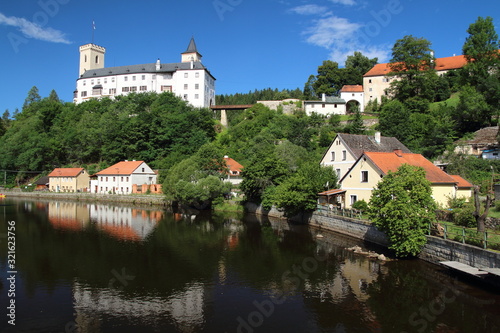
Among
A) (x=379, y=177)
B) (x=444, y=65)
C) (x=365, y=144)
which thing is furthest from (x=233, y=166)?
(x=444, y=65)

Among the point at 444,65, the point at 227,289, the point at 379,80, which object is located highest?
the point at 444,65

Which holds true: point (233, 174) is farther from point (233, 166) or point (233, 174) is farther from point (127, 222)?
point (127, 222)

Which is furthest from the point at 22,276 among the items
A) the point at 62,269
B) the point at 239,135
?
the point at 239,135

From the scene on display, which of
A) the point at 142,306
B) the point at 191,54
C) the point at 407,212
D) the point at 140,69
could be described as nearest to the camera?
the point at 142,306

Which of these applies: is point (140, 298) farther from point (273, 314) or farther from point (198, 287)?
point (273, 314)

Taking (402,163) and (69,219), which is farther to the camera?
(69,219)

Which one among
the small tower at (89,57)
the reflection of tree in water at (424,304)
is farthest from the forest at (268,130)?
the small tower at (89,57)

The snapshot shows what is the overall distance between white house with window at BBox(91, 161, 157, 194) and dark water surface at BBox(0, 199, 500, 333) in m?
33.8

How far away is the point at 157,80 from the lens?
86.9m

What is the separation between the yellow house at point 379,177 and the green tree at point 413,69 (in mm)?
35403

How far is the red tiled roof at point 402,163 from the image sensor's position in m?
27.2

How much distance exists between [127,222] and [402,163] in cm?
2715

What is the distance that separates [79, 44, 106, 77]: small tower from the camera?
101 m

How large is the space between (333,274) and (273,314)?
19.2 feet
